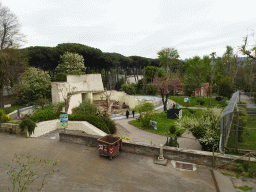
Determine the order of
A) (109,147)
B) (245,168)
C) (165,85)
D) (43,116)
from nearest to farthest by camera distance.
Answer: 1. (245,168)
2. (109,147)
3. (43,116)
4. (165,85)

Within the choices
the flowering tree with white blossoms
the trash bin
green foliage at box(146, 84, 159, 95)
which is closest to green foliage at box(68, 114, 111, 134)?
the trash bin

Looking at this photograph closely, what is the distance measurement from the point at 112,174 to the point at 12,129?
8160 mm

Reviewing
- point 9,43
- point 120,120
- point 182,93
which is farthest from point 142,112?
point 182,93

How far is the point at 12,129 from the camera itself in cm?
1028

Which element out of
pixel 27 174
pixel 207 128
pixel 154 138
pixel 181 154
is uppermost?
pixel 27 174

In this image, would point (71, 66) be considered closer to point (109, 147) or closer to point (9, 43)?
point (9, 43)

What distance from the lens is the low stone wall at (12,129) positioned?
998 centimetres

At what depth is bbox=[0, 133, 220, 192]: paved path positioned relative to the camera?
5.03m

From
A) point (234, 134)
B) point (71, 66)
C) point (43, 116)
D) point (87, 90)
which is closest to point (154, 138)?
point (234, 134)

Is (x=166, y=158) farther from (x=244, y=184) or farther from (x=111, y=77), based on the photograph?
(x=111, y=77)

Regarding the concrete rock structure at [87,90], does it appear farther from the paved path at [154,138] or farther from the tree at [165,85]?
the paved path at [154,138]

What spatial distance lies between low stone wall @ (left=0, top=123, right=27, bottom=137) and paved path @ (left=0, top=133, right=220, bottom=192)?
7.74 feet

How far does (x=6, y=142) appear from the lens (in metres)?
8.86

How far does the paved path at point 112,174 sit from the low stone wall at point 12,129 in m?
2.36
